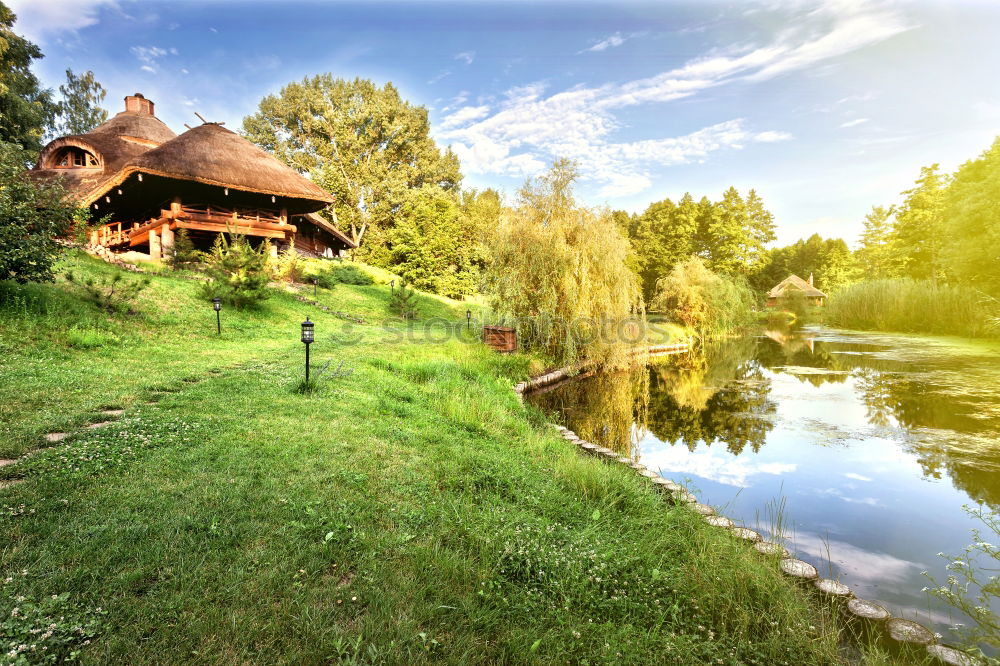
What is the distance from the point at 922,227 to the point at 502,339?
30271 millimetres

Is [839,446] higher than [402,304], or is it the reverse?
[402,304]

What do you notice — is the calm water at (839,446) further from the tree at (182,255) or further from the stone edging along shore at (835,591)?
the tree at (182,255)

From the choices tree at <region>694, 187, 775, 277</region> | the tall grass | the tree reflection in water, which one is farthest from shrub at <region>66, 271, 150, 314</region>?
tree at <region>694, 187, 775, 277</region>

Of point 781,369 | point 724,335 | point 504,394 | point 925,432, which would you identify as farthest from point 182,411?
point 724,335

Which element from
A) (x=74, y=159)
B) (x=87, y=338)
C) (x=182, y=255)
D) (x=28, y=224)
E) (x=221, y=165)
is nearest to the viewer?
(x=28, y=224)

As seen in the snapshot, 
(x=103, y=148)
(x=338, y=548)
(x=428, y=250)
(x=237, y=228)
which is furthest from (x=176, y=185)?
(x=338, y=548)

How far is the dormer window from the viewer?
19281 mm

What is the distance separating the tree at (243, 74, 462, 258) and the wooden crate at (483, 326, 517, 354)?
2199 centimetres

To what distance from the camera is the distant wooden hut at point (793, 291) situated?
39.2m

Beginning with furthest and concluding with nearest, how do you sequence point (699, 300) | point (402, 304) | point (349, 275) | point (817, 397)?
point (699, 300) < point (349, 275) < point (402, 304) < point (817, 397)

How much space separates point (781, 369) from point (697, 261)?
37.3 feet

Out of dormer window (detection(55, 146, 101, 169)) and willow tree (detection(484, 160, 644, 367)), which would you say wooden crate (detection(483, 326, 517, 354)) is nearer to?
willow tree (detection(484, 160, 644, 367))

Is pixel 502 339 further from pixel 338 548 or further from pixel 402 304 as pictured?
pixel 338 548

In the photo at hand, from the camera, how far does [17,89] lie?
699 inches
